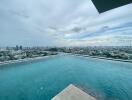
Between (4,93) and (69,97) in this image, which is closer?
(69,97)

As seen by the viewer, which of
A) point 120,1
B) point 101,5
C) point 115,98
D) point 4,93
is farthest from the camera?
point 4,93

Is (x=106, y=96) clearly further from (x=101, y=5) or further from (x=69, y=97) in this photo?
(x=101, y=5)

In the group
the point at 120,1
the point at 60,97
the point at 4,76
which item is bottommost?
the point at 4,76

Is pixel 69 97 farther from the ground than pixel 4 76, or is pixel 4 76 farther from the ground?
pixel 69 97

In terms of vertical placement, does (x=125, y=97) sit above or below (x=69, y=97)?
below

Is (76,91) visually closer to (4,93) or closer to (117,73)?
(4,93)

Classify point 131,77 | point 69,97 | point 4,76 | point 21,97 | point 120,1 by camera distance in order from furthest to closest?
1. point 4,76
2. point 131,77
3. point 21,97
4. point 69,97
5. point 120,1

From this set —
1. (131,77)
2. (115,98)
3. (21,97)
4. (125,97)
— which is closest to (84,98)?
(115,98)

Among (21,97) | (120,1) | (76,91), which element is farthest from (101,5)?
(21,97)

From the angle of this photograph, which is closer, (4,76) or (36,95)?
(36,95)
